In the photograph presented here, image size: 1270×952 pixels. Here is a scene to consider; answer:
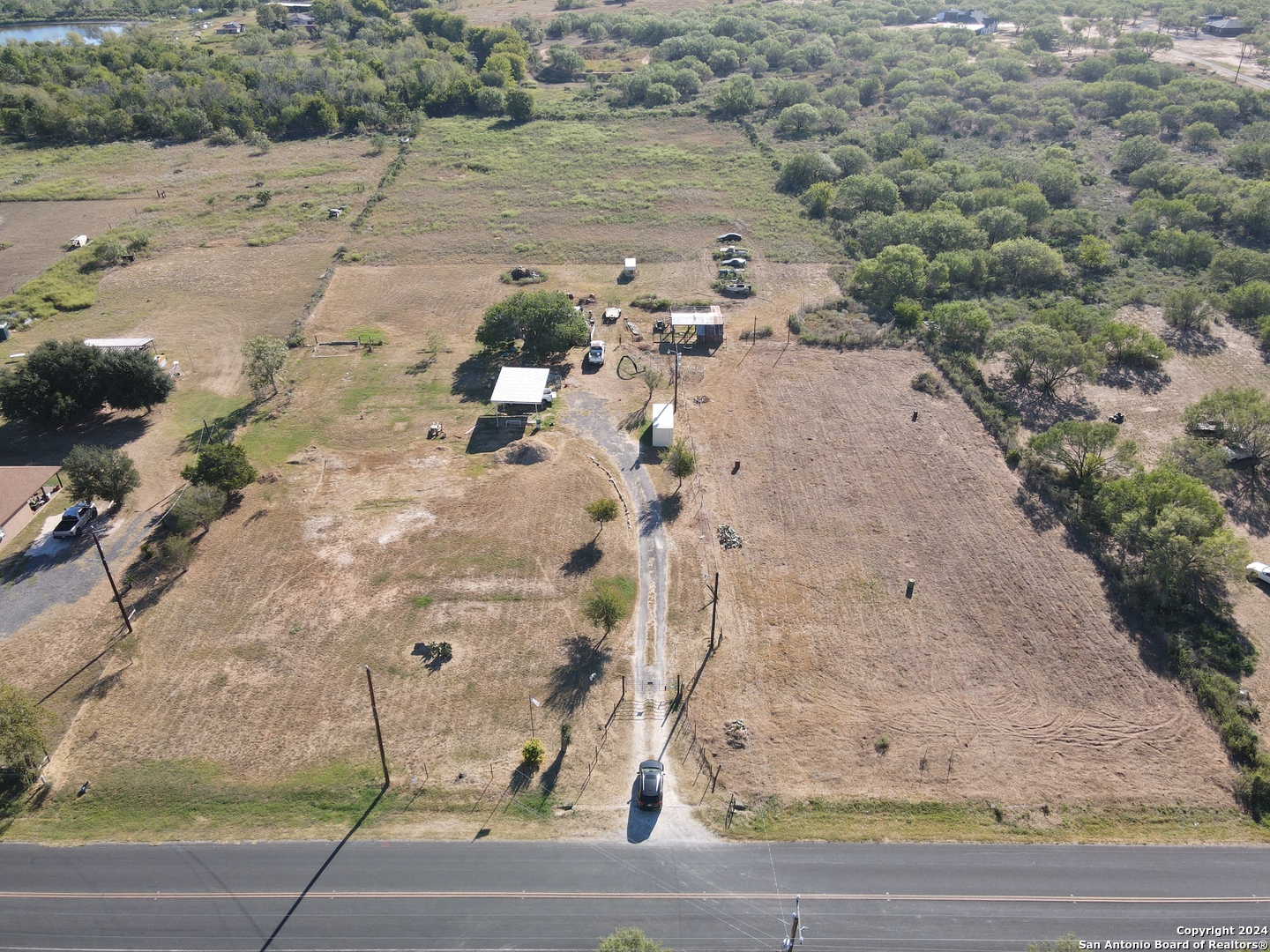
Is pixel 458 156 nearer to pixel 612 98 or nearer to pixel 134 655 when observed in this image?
pixel 612 98

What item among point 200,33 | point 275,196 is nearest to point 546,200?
point 275,196

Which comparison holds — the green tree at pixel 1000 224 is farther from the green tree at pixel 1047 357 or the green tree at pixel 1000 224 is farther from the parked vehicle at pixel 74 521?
the parked vehicle at pixel 74 521

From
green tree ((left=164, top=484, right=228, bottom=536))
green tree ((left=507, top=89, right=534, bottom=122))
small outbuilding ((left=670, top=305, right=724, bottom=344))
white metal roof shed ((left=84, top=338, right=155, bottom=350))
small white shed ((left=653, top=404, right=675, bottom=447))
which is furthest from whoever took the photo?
green tree ((left=507, top=89, right=534, bottom=122))

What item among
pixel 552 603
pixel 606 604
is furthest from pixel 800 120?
pixel 606 604

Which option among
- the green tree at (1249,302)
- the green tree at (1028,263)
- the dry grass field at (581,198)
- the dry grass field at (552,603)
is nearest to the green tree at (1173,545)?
the dry grass field at (552,603)

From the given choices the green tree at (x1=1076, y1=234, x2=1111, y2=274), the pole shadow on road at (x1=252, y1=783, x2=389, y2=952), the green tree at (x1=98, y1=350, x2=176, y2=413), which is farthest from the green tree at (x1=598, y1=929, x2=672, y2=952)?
the green tree at (x1=1076, y1=234, x2=1111, y2=274)

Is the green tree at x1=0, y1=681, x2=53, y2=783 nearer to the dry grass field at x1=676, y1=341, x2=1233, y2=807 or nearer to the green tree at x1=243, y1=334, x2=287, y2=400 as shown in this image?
the dry grass field at x1=676, y1=341, x2=1233, y2=807
